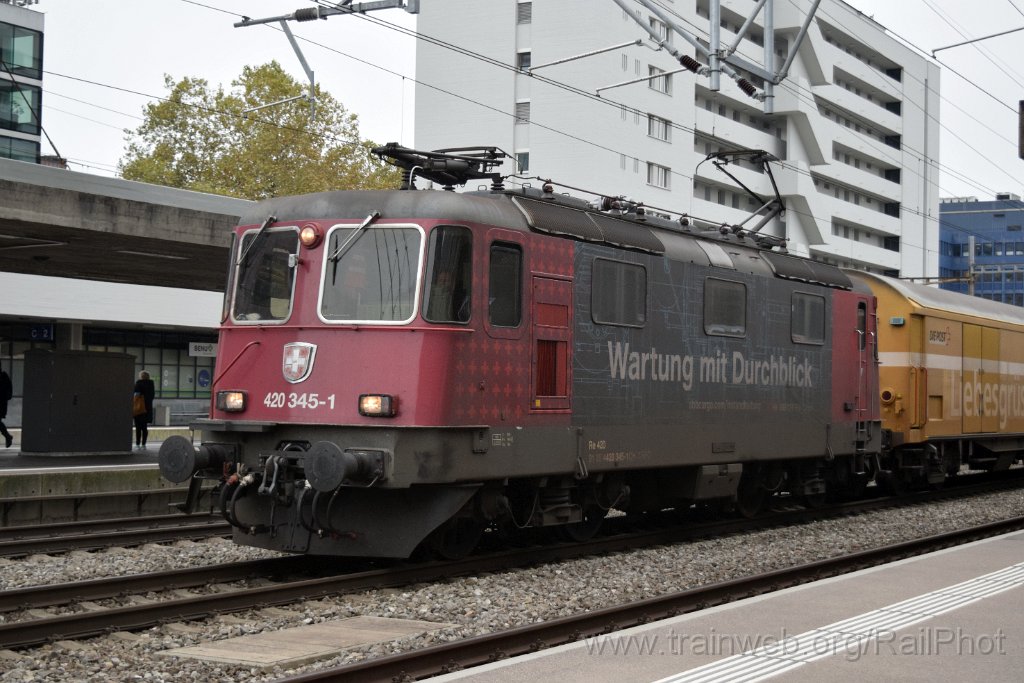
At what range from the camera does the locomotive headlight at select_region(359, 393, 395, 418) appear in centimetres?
1041

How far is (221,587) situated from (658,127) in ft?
155


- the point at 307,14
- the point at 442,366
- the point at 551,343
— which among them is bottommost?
the point at 442,366

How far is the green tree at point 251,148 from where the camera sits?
52.0 meters

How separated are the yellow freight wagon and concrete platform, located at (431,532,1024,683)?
1023cm

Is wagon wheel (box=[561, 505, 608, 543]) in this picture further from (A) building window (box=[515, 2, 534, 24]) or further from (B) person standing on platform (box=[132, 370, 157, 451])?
(A) building window (box=[515, 2, 534, 24])

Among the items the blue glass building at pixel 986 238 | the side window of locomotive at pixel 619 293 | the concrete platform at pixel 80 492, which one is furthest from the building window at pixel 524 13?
the blue glass building at pixel 986 238

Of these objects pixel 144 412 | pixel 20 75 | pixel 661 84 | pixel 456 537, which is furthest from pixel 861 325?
pixel 20 75

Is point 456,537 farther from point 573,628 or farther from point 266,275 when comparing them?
point 573,628

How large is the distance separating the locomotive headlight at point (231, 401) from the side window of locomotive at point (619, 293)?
11.7 feet

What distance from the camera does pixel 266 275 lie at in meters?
11.5

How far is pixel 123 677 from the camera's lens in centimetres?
723

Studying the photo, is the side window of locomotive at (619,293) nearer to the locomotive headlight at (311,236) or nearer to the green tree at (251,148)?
the locomotive headlight at (311,236)

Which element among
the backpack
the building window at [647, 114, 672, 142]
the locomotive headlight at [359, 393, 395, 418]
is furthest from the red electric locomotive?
the building window at [647, 114, 672, 142]

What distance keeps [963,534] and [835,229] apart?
56.6 m
